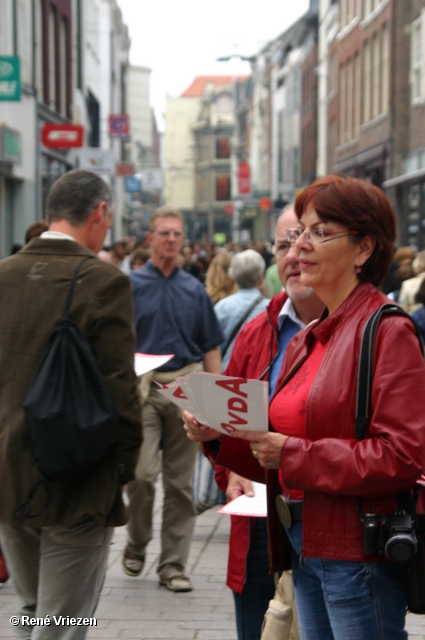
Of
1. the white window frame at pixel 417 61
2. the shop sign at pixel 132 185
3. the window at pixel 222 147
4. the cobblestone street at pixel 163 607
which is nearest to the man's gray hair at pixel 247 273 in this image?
the cobblestone street at pixel 163 607

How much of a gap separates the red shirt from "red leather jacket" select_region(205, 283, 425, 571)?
2.4 inches

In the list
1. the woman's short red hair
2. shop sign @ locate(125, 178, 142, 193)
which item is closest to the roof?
shop sign @ locate(125, 178, 142, 193)

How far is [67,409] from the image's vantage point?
10.5ft

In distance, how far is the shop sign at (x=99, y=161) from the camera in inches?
927

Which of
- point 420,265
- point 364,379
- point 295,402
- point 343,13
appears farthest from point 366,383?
point 343,13

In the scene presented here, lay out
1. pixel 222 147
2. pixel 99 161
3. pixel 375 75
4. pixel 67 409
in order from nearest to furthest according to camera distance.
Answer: pixel 67 409, pixel 99 161, pixel 375 75, pixel 222 147

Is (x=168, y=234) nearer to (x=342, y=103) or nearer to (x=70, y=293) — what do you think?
(x=70, y=293)

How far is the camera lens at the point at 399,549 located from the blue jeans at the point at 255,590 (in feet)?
3.95

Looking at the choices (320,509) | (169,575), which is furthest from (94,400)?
(169,575)

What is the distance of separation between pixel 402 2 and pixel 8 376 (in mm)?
27476

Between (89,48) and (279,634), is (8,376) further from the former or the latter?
(89,48)

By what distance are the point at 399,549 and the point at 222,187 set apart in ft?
407

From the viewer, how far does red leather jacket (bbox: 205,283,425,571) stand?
96.9 inches

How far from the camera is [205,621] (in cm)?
525
